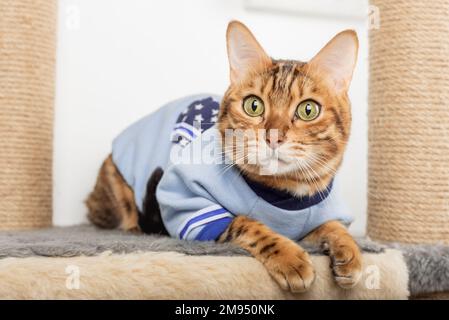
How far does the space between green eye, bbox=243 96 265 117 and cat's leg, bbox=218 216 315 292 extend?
0.22m

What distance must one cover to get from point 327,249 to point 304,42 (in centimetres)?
116

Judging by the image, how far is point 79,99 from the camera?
1988 millimetres

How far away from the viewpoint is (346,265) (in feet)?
3.51

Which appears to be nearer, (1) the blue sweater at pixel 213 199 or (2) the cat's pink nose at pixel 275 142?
(2) the cat's pink nose at pixel 275 142

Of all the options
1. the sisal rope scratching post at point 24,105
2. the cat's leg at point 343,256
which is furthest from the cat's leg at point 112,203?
the cat's leg at point 343,256

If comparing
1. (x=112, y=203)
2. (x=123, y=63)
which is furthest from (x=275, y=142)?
(x=123, y=63)

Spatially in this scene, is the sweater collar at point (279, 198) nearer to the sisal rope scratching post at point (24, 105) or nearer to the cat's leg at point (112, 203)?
the cat's leg at point (112, 203)

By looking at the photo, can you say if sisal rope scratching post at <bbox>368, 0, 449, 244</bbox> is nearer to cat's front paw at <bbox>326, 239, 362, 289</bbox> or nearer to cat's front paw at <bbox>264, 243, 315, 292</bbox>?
cat's front paw at <bbox>326, 239, 362, 289</bbox>

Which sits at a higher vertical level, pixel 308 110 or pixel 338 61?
pixel 338 61

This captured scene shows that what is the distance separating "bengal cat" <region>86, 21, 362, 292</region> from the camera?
3.52 ft

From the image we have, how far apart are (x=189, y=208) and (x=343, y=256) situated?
342mm

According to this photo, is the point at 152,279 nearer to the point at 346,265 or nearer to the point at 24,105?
the point at 346,265

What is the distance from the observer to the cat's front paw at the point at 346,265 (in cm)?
106

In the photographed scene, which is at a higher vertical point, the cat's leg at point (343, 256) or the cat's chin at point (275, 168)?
the cat's chin at point (275, 168)
